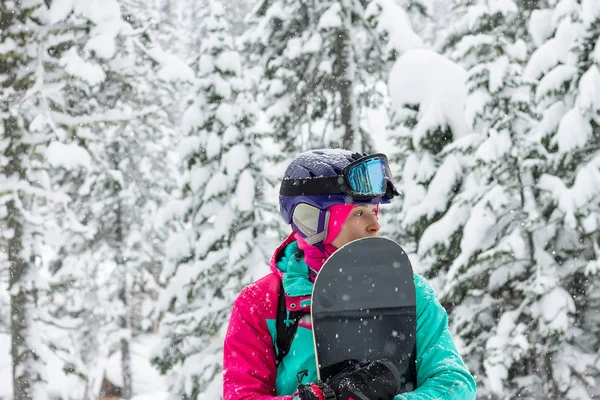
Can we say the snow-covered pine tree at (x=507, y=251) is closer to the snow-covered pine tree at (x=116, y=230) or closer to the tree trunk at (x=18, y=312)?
the tree trunk at (x=18, y=312)

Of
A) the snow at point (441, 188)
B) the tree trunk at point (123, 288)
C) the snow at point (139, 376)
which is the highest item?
the snow at point (441, 188)

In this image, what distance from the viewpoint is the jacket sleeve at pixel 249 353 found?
2.16m

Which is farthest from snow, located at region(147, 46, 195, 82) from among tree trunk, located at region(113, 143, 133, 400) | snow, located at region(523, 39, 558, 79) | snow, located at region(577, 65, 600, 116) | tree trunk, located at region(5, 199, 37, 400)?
tree trunk, located at region(113, 143, 133, 400)

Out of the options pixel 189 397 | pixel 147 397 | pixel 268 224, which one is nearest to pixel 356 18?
pixel 268 224

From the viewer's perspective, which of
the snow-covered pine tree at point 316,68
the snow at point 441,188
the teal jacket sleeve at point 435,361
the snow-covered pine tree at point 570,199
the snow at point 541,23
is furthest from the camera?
the snow-covered pine tree at point 316,68

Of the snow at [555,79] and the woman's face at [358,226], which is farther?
the snow at [555,79]

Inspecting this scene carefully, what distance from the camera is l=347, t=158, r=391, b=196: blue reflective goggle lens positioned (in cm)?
228

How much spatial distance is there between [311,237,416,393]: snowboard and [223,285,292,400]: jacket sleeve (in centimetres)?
24

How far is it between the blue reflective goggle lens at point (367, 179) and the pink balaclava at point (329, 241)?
80 mm

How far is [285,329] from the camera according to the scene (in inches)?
87.7

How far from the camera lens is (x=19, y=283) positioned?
10.6 m

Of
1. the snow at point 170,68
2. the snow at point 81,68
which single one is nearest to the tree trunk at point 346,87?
the snow at point 170,68

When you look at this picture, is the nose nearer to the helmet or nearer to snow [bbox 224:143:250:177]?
the helmet

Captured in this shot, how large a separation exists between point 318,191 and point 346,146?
11.2 meters
